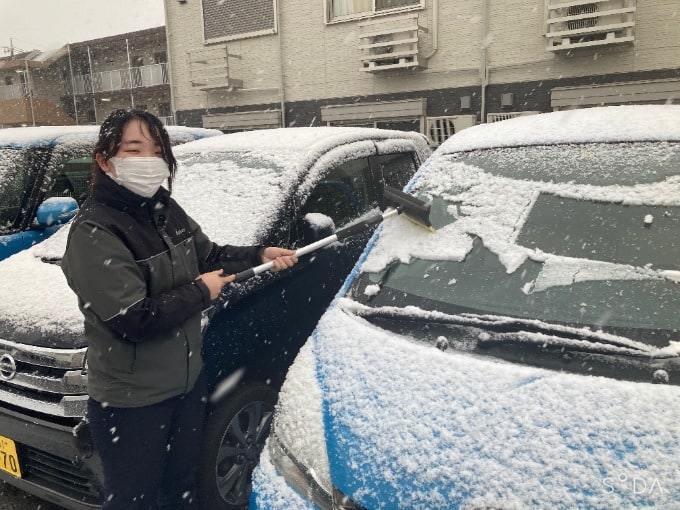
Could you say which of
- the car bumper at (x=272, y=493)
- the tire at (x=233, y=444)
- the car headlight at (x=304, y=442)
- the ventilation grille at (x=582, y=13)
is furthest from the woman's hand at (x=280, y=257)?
the ventilation grille at (x=582, y=13)

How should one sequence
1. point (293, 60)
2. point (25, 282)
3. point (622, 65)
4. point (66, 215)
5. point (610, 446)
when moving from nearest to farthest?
point (610, 446)
point (25, 282)
point (66, 215)
point (622, 65)
point (293, 60)

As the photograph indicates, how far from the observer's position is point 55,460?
2238 mm

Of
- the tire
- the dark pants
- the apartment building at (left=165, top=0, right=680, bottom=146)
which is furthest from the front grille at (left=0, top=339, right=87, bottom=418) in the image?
the apartment building at (left=165, top=0, right=680, bottom=146)

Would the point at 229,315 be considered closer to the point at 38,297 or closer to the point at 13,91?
the point at 38,297

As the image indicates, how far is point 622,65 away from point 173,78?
13322 mm

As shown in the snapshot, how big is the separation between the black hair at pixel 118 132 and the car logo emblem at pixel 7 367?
112 cm

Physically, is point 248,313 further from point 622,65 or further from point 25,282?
point 622,65

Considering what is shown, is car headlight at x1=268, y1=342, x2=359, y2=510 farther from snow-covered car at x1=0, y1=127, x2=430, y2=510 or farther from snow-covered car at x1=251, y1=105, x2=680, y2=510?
Result: snow-covered car at x1=0, y1=127, x2=430, y2=510

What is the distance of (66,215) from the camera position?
3.94m

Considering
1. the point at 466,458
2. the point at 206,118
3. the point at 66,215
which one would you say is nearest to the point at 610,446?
the point at 466,458

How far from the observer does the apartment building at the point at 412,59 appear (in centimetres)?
1108

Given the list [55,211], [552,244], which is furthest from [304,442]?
[55,211]

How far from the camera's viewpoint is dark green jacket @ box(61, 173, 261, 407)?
1574 millimetres

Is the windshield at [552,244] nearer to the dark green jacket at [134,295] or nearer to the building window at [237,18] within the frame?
the dark green jacket at [134,295]
